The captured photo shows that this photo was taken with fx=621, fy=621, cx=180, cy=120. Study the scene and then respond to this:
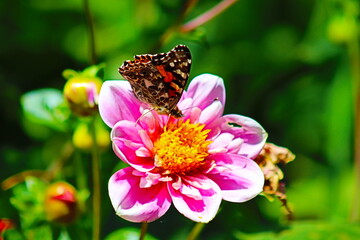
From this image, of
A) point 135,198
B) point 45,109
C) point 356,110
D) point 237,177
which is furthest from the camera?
point 356,110

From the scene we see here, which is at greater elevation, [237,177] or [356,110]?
[237,177]

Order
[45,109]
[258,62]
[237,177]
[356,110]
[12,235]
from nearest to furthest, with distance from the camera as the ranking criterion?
[237,177] < [12,235] < [45,109] < [356,110] < [258,62]

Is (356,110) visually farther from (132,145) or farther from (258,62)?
(132,145)

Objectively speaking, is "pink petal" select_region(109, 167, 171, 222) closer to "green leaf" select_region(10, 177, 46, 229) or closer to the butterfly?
the butterfly

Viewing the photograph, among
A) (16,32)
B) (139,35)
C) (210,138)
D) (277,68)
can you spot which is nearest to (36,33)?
(16,32)

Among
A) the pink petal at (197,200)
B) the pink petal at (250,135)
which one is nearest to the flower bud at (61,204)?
the pink petal at (197,200)

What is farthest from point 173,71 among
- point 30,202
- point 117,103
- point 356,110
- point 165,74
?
point 356,110

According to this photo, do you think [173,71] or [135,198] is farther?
[173,71]

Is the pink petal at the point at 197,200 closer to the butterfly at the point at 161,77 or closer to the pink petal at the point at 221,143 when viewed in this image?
the pink petal at the point at 221,143
